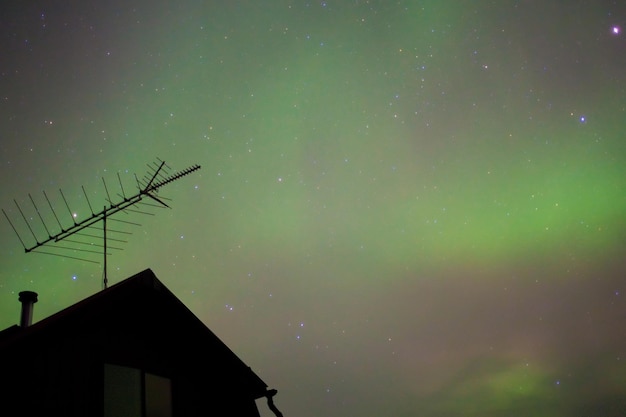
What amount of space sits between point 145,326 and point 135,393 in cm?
116

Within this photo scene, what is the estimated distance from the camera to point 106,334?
271 inches

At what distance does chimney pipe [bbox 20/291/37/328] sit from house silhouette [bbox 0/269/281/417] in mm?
18

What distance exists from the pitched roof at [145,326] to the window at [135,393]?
0.35 m

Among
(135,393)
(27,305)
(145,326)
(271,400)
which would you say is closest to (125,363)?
(135,393)

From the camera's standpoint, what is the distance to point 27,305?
26.8 feet

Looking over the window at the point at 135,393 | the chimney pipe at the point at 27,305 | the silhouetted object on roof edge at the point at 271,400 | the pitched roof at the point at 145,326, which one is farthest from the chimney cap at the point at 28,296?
the silhouetted object on roof edge at the point at 271,400

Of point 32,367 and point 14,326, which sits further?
point 14,326

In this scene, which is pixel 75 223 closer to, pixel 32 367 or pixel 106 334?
pixel 106 334

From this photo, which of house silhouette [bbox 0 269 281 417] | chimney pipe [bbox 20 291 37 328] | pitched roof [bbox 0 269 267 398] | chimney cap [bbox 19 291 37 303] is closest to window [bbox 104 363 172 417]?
house silhouette [bbox 0 269 281 417]

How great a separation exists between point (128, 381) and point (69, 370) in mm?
1127

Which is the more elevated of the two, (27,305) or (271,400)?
(27,305)

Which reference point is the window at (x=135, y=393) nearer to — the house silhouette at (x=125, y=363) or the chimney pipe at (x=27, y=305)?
the house silhouette at (x=125, y=363)

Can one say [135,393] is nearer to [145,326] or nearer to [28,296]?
[145,326]

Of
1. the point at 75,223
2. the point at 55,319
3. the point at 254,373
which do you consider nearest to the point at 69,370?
the point at 55,319
